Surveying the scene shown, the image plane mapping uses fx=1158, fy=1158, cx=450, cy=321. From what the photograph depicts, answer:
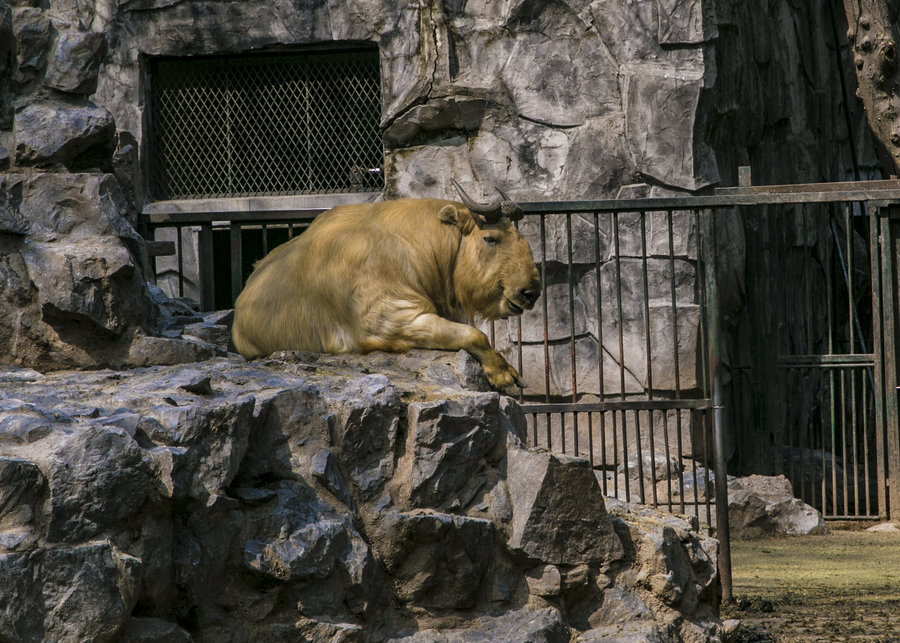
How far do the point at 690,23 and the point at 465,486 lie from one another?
641 centimetres

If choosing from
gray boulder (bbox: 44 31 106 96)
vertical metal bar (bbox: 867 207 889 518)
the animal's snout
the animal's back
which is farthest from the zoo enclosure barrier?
gray boulder (bbox: 44 31 106 96)

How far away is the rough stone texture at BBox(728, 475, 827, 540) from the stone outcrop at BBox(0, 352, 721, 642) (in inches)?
160

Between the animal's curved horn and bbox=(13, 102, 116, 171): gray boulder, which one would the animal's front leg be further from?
bbox=(13, 102, 116, 171): gray boulder

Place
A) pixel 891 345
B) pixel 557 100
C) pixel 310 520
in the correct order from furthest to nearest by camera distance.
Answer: pixel 557 100, pixel 891 345, pixel 310 520

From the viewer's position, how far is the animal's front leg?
4.61 metres

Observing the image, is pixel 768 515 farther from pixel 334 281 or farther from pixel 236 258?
pixel 334 281

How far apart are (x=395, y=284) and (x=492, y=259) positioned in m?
→ 0.46

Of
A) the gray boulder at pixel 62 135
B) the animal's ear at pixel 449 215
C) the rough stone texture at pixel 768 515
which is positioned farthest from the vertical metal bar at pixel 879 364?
the gray boulder at pixel 62 135

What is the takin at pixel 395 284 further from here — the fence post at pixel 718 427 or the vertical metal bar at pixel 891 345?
the vertical metal bar at pixel 891 345

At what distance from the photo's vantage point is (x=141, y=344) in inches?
167

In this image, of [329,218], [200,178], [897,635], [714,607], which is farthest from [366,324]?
[200,178]

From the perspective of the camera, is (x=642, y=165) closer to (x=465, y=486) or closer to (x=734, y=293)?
(x=734, y=293)

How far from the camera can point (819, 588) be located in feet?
21.1

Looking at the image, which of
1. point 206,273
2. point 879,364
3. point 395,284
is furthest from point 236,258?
point 879,364
